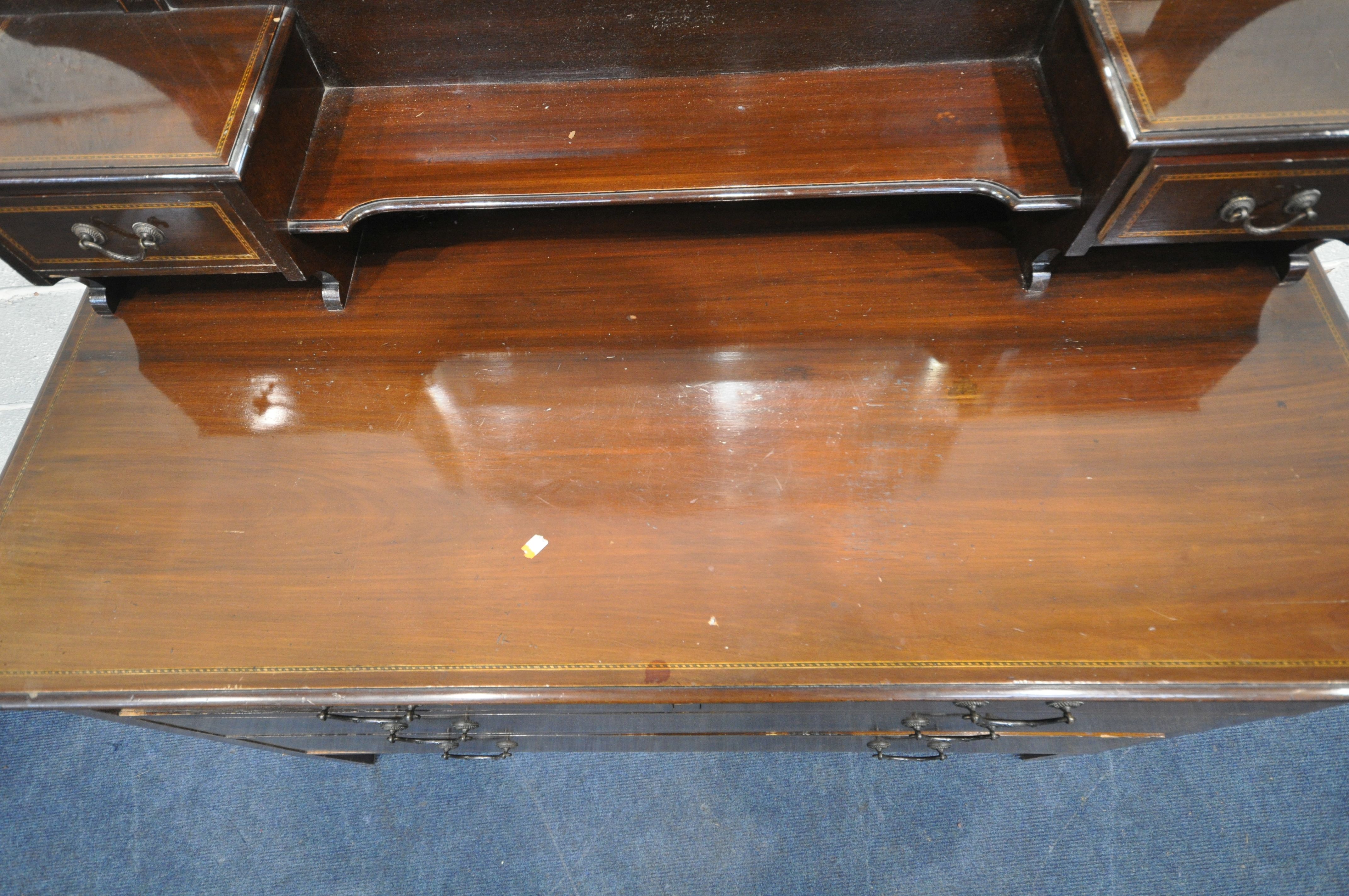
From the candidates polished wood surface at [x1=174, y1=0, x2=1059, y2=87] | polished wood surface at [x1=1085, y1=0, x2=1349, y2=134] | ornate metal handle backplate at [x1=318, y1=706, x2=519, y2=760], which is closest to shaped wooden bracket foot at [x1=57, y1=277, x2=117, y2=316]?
polished wood surface at [x1=174, y1=0, x2=1059, y2=87]

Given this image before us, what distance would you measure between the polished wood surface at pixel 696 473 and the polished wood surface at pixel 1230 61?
0.35 meters

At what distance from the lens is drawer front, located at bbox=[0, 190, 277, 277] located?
1.17 m

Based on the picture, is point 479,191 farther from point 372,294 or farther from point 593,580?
point 593,580

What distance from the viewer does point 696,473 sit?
121 centimetres

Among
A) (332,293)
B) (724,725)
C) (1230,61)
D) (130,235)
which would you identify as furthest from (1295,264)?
(130,235)

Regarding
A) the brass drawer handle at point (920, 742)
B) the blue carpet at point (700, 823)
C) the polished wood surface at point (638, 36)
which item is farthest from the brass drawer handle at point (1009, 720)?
the polished wood surface at point (638, 36)

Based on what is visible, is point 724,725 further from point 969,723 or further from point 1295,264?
point 1295,264

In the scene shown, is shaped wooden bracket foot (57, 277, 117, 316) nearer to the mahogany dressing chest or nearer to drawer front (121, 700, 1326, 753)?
the mahogany dressing chest

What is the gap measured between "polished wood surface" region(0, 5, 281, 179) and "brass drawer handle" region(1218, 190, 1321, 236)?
149 cm

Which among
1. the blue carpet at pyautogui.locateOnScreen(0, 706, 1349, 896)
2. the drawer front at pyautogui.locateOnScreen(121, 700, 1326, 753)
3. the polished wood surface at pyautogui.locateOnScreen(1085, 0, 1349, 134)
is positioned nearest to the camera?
the polished wood surface at pyautogui.locateOnScreen(1085, 0, 1349, 134)

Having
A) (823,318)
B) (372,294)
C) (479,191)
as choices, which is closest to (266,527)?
(372,294)

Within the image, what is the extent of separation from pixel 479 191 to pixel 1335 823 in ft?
7.76

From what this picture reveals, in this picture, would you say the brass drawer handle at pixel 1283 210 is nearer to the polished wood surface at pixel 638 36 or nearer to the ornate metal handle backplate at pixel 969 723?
the polished wood surface at pixel 638 36

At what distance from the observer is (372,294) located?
4.71 ft
